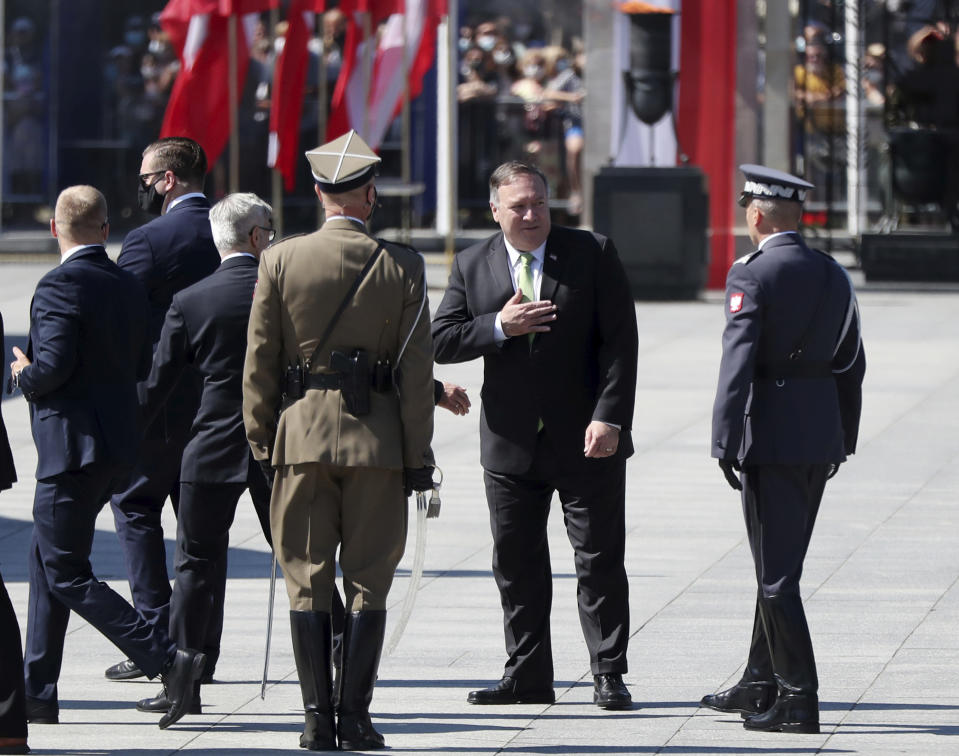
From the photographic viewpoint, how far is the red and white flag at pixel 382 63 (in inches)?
864

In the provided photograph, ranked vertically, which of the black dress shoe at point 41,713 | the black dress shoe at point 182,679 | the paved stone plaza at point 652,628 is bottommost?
the paved stone plaza at point 652,628

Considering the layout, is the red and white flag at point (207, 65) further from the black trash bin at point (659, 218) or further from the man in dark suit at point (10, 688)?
the man in dark suit at point (10, 688)

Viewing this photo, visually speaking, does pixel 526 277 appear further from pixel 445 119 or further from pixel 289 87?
pixel 445 119

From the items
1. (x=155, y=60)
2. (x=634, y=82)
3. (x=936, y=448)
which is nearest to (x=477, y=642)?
(x=936, y=448)

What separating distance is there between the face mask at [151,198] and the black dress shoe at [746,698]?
2656 millimetres

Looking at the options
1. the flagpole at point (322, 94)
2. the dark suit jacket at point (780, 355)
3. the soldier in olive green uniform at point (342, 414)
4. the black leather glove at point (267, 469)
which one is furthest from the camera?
the flagpole at point (322, 94)

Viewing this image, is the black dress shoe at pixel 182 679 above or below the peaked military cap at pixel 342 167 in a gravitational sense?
below

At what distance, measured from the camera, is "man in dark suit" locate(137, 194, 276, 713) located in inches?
263

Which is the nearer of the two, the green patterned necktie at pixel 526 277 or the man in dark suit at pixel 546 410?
the man in dark suit at pixel 546 410

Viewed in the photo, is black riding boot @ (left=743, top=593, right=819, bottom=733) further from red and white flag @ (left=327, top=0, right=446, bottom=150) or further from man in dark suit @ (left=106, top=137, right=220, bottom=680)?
red and white flag @ (left=327, top=0, right=446, bottom=150)

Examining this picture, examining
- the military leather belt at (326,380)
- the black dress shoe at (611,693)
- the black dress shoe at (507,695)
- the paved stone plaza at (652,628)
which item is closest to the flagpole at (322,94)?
the paved stone plaza at (652,628)

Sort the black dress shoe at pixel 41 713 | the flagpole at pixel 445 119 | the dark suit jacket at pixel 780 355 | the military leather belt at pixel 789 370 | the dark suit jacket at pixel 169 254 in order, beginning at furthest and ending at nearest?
the flagpole at pixel 445 119
the dark suit jacket at pixel 169 254
the black dress shoe at pixel 41 713
the military leather belt at pixel 789 370
the dark suit jacket at pixel 780 355

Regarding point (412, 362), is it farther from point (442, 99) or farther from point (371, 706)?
point (442, 99)

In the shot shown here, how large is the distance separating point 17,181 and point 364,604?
69.9 ft
